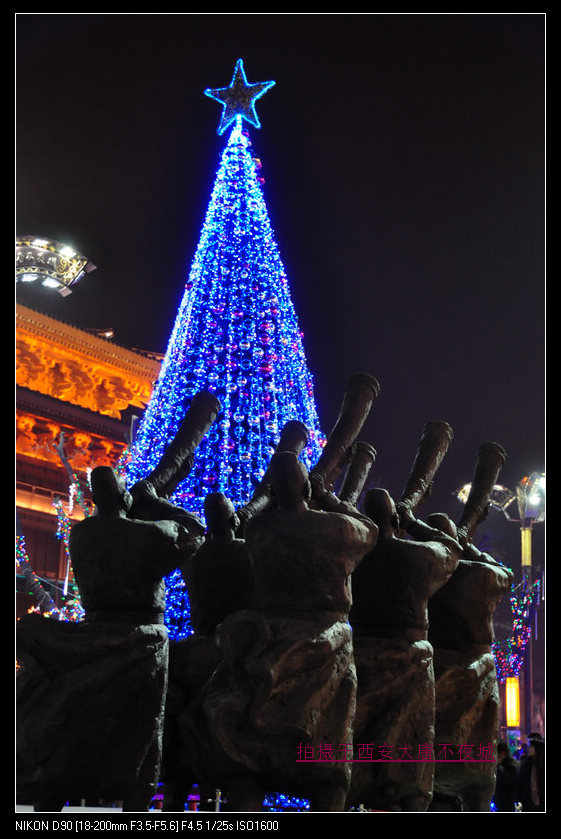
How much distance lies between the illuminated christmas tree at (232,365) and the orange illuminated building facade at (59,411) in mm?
8209

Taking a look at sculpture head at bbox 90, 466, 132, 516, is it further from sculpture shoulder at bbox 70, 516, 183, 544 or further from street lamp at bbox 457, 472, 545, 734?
street lamp at bbox 457, 472, 545, 734

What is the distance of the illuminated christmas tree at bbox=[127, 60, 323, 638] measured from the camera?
7.71 meters

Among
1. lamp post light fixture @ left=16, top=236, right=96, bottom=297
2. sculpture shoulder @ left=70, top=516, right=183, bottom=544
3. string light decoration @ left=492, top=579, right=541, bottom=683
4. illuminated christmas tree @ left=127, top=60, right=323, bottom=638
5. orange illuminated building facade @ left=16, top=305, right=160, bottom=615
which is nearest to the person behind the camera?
sculpture shoulder @ left=70, top=516, right=183, bottom=544

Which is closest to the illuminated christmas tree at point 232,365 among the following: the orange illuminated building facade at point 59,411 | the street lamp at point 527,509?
the orange illuminated building facade at point 59,411

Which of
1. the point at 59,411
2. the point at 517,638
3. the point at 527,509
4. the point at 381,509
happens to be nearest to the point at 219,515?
the point at 381,509

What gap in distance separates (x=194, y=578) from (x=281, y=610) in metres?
0.78

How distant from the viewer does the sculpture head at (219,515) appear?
197 inches

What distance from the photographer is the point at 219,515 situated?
16.4ft

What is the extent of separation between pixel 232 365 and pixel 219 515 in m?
2.94

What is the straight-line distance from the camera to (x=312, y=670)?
172 inches

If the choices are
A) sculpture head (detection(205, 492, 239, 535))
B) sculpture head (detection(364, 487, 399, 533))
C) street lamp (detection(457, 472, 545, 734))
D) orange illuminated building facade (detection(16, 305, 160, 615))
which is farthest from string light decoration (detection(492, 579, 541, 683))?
sculpture head (detection(205, 492, 239, 535))

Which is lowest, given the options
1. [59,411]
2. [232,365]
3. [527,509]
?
[527,509]

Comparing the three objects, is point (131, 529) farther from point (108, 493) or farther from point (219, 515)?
point (219, 515)
